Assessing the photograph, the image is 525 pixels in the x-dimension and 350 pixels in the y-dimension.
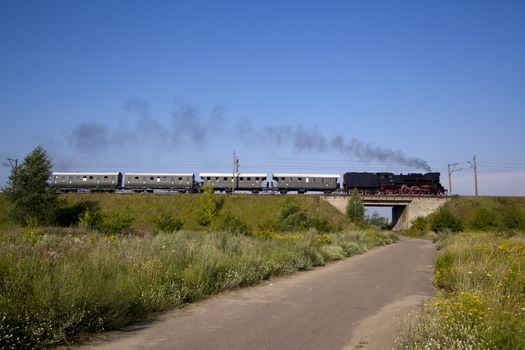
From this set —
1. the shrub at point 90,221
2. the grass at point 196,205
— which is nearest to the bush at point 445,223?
the grass at point 196,205

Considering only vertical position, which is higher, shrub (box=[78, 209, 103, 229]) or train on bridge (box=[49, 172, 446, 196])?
train on bridge (box=[49, 172, 446, 196])

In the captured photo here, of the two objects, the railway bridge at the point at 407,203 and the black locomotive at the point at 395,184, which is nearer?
the railway bridge at the point at 407,203

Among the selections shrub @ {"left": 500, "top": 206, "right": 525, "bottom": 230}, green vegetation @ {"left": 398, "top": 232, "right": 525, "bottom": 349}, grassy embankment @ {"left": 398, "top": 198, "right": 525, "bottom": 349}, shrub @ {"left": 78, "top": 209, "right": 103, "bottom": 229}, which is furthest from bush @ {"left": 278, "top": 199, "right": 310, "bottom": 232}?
green vegetation @ {"left": 398, "top": 232, "right": 525, "bottom": 349}

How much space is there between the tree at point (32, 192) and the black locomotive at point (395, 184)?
41.6 metres

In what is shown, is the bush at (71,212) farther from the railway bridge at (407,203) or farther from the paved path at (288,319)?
the paved path at (288,319)

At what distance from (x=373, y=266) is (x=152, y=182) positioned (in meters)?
55.8

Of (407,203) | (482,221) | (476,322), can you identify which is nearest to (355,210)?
(407,203)

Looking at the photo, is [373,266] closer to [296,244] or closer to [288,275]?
[296,244]

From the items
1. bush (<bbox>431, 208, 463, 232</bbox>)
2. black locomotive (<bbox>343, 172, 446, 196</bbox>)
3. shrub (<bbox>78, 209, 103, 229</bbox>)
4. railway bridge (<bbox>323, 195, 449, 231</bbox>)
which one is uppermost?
black locomotive (<bbox>343, 172, 446, 196</bbox>)

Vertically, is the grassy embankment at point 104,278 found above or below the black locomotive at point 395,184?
below

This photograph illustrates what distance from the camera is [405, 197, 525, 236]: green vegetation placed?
51.0 m

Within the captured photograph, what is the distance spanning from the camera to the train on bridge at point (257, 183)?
64.6 metres

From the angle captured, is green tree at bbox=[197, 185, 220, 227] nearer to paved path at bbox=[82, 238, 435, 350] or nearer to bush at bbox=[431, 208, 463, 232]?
bush at bbox=[431, 208, 463, 232]

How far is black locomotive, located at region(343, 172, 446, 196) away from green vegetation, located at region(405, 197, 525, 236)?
371cm
